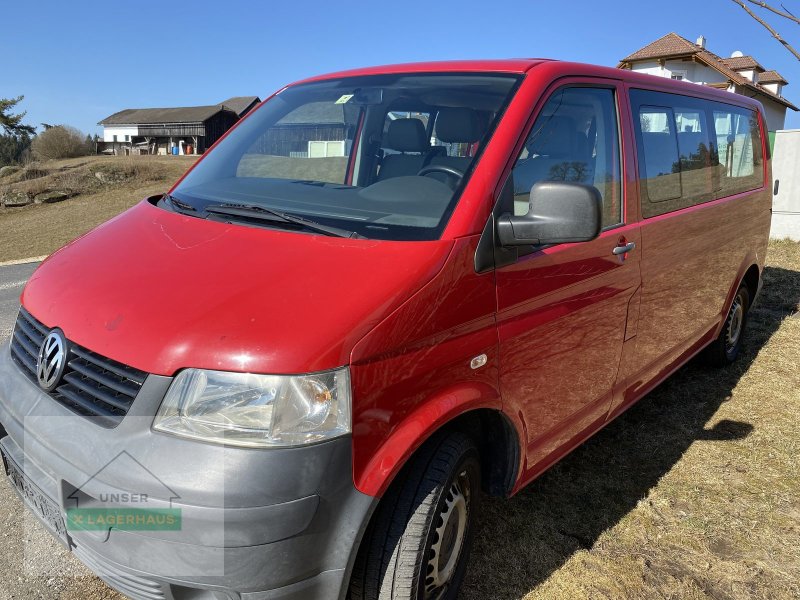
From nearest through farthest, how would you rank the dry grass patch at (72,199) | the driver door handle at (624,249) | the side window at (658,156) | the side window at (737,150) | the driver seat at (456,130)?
1. the driver seat at (456,130)
2. the driver door handle at (624,249)
3. the side window at (658,156)
4. the side window at (737,150)
5. the dry grass patch at (72,199)

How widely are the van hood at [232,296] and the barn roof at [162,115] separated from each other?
208 feet

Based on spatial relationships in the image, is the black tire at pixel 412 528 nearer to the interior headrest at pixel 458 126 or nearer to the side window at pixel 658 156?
the interior headrest at pixel 458 126

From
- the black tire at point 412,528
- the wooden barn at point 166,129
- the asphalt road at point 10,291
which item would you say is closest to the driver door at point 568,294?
the black tire at point 412,528

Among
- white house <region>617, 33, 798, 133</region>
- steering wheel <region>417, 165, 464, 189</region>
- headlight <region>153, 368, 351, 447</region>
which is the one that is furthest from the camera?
white house <region>617, 33, 798, 133</region>

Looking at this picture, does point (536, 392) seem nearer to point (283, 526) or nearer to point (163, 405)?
point (283, 526)

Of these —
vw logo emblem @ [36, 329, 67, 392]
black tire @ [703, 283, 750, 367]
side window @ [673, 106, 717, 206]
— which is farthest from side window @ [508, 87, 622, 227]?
black tire @ [703, 283, 750, 367]

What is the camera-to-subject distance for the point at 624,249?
290cm

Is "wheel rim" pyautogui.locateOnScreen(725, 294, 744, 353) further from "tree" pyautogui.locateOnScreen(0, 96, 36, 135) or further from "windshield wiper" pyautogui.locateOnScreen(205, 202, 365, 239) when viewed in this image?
"tree" pyautogui.locateOnScreen(0, 96, 36, 135)

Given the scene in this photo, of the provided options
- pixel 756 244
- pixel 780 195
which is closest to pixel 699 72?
pixel 780 195

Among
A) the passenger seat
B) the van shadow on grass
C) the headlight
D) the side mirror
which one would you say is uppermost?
the passenger seat

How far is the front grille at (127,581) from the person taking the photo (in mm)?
1764

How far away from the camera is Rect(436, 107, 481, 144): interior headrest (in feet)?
7.93

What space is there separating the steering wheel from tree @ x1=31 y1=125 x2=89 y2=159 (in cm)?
5276

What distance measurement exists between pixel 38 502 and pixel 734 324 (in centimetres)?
501
